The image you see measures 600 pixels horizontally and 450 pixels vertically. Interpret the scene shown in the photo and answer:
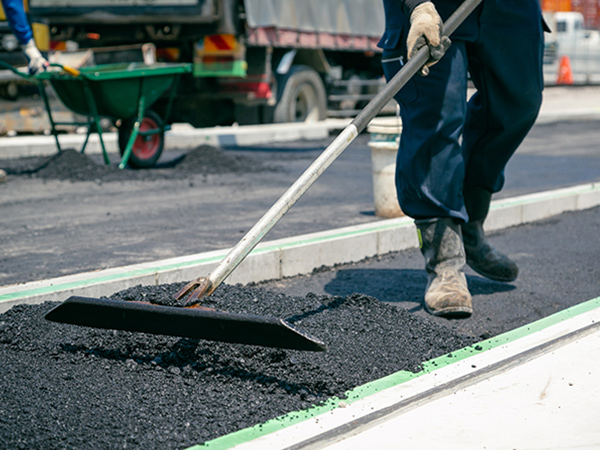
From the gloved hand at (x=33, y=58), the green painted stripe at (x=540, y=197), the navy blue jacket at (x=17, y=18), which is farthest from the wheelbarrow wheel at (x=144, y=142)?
the green painted stripe at (x=540, y=197)

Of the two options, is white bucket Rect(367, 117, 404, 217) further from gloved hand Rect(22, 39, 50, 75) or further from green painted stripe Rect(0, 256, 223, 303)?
gloved hand Rect(22, 39, 50, 75)

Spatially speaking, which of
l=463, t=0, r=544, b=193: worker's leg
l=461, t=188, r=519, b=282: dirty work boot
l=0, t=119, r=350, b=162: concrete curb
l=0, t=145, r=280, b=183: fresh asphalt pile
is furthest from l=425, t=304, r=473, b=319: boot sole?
l=0, t=119, r=350, b=162: concrete curb

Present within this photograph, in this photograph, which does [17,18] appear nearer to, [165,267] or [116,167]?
[116,167]

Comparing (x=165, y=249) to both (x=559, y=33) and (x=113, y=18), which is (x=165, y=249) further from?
(x=559, y=33)

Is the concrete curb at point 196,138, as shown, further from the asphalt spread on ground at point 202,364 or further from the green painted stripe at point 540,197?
the asphalt spread on ground at point 202,364

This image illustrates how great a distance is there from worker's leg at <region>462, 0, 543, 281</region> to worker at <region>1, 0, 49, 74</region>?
5051 mm

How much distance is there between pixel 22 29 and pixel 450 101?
17.6 ft

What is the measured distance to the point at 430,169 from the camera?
12.1 feet

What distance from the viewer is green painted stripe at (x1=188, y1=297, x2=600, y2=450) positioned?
7.33ft

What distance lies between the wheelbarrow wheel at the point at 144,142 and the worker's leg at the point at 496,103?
5625 millimetres

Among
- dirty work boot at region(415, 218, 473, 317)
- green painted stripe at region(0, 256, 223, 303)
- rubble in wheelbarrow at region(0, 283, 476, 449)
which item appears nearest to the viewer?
rubble in wheelbarrow at region(0, 283, 476, 449)

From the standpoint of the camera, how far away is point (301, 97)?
14.3 meters

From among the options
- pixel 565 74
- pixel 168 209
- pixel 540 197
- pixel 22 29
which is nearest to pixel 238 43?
pixel 22 29

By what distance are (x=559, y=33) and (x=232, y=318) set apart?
37264 millimetres
